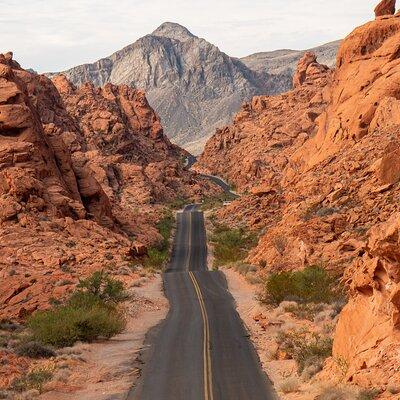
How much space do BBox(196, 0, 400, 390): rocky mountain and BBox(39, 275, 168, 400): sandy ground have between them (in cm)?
749

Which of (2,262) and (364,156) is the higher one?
(364,156)

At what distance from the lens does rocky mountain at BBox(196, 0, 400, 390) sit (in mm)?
16719

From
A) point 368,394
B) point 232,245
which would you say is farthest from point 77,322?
point 232,245

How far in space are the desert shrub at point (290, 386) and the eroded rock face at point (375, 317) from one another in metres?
1.53

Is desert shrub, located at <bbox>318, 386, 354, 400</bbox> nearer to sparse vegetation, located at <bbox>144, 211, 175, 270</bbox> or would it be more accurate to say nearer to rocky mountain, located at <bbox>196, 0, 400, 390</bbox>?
rocky mountain, located at <bbox>196, 0, 400, 390</bbox>

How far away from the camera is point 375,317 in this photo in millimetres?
17375

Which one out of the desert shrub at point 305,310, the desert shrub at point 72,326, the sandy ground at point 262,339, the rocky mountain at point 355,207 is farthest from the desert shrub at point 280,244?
the desert shrub at point 72,326

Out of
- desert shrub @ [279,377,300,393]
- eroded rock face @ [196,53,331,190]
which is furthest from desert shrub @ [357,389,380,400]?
eroded rock face @ [196,53,331,190]

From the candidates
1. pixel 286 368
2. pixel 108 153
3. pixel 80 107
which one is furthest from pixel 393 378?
pixel 80 107

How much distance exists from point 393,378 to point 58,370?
1284 centimetres

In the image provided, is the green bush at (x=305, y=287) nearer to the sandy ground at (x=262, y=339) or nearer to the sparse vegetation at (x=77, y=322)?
the sandy ground at (x=262, y=339)

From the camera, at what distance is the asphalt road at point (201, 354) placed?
2008 cm

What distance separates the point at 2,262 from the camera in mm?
41438

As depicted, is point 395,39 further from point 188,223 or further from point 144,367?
point 144,367
